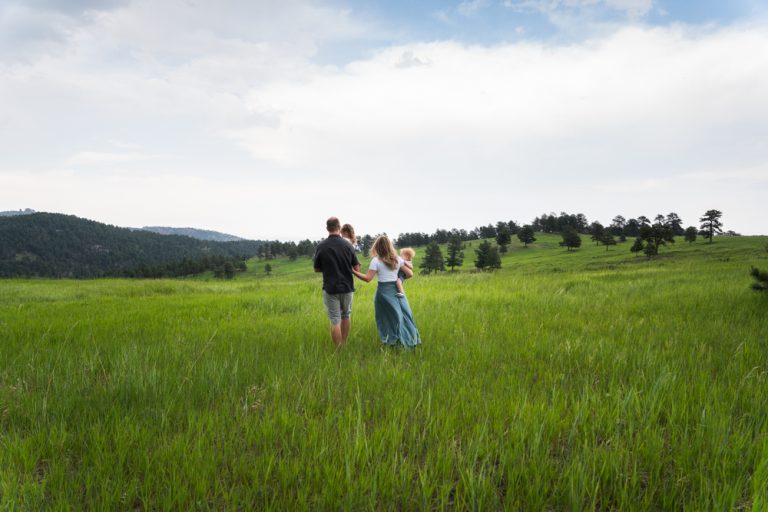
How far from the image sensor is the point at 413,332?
260 inches

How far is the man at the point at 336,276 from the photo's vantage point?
22.4 feet

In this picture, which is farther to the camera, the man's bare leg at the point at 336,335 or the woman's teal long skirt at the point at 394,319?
the man's bare leg at the point at 336,335

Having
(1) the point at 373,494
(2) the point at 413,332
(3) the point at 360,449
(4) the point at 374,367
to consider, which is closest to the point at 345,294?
(2) the point at 413,332

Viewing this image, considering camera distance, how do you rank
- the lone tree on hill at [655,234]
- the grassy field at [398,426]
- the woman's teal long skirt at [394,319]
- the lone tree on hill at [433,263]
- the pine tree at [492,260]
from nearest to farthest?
1. the grassy field at [398,426]
2. the woman's teal long skirt at [394,319]
3. the lone tree on hill at [655,234]
4. the pine tree at [492,260]
5. the lone tree on hill at [433,263]

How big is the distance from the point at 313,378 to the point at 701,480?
3.58 m

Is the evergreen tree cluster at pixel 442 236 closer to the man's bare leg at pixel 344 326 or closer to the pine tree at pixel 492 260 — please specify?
the pine tree at pixel 492 260

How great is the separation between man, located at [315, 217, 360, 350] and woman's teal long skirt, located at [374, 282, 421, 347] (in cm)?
61

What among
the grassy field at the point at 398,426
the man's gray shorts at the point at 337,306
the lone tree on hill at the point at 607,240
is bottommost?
the grassy field at the point at 398,426

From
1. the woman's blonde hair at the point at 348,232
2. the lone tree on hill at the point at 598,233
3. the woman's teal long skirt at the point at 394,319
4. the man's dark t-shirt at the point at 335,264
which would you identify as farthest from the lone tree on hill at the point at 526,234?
the man's dark t-shirt at the point at 335,264

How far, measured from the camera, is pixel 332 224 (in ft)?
23.0

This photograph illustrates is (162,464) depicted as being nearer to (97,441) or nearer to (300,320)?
(97,441)

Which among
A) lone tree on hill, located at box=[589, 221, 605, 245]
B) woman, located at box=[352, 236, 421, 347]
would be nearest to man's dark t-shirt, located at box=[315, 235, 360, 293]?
woman, located at box=[352, 236, 421, 347]

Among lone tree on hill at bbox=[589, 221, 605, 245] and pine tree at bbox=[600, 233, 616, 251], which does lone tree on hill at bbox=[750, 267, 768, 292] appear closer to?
pine tree at bbox=[600, 233, 616, 251]

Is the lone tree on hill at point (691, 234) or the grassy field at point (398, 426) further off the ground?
Result: the lone tree on hill at point (691, 234)
